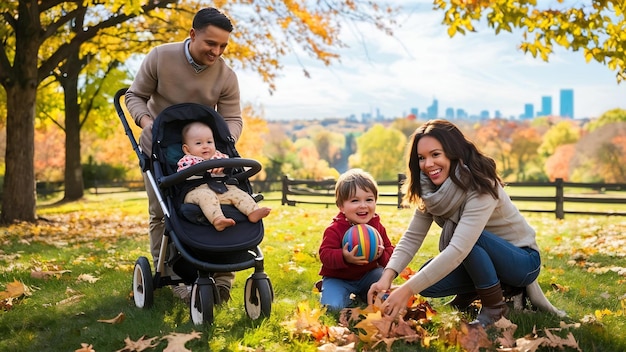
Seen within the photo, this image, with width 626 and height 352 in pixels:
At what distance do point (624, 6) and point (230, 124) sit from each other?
19.8 feet

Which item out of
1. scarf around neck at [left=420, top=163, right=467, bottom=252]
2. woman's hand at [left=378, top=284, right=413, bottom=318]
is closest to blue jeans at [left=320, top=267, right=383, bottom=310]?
scarf around neck at [left=420, top=163, right=467, bottom=252]

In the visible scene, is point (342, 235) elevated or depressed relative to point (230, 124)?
depressed

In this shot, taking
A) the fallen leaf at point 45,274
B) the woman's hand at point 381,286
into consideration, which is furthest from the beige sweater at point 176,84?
the fallen leaf at point 45,274

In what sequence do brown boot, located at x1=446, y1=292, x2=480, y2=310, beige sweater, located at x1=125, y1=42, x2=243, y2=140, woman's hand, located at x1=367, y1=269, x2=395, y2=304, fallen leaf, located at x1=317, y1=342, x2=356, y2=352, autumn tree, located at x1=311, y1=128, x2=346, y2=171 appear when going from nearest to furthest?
fallen leaf, located at x1=317, y1=342, x2=356, y2=352, woman's hand, located at x1=367, y1=269, x2=395, y2=304, brown boot, located at x1=446, y1=292, x2=480, y2=310, beige sweater, located at x1=125, y1=42, x2=243, y2=140, autumn tree, located at x1=311, y1=128, x2=346, y2=171

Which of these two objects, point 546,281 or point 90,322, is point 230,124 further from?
point 546,281

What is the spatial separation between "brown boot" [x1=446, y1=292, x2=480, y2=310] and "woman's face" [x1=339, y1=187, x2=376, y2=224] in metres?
0.78

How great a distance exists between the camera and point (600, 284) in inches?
228

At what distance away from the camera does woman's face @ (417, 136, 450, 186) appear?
3994mm

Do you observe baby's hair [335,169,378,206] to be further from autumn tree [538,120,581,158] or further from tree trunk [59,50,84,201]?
autumn tree [538,120,581,158]

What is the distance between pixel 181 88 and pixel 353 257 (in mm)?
1719

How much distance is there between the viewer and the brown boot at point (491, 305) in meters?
3.95

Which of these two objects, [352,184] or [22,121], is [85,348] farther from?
[22,121]

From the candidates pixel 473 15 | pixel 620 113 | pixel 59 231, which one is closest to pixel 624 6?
pixel 473 15

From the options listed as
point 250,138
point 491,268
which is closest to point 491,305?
point 491,268
